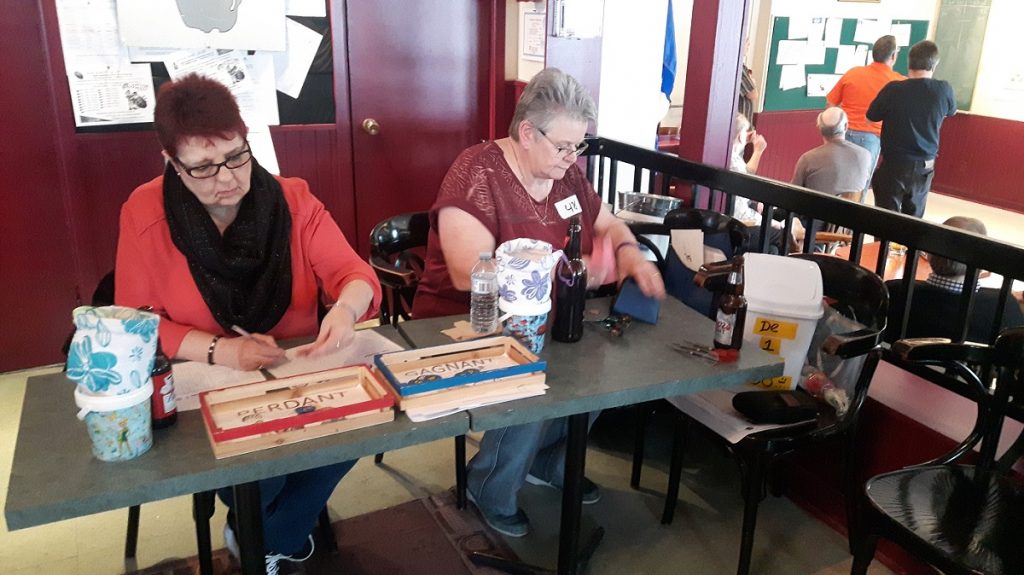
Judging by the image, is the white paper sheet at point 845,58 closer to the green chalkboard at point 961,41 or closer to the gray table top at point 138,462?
the green chalkboard at point 961,41

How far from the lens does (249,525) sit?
1.42 meters

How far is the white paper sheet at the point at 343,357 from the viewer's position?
1.58 metres

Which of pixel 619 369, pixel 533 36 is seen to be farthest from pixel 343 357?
pixel 533 36

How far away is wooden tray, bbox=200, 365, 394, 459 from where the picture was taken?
4.20 ft

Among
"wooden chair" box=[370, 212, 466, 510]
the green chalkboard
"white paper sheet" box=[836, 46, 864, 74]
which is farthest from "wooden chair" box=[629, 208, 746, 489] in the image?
the green chalkboard

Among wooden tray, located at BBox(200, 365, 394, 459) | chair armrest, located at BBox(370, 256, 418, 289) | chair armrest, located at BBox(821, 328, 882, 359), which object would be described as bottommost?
chair armrest, located at BBox(370, 256, 418, 289)

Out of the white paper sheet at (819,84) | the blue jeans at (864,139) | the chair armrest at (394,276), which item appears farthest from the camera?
the white paper sheet at (819,84)

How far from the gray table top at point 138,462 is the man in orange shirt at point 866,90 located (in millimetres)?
5763

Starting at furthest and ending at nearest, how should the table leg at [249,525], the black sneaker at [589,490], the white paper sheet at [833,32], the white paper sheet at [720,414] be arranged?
1. the white paper sheet at [833,32]
2. the black sneaker at [589,490]
3. the white paper sheet at [720,414]
4. the table leg at [249,525]

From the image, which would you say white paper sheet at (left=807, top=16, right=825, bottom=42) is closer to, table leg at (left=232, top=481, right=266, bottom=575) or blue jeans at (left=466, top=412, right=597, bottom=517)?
blue jeans at (left=466, top=412, right=597, bottom=517)

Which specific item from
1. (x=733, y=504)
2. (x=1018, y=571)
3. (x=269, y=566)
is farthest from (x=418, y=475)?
(x=1018, y=571)

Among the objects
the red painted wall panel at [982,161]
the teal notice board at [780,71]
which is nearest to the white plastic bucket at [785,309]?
the teal notice board at [780,71]

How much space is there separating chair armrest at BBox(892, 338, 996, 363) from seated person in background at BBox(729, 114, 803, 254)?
2.76ft

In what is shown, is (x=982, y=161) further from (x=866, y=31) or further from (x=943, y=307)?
(x=943, y=307)
